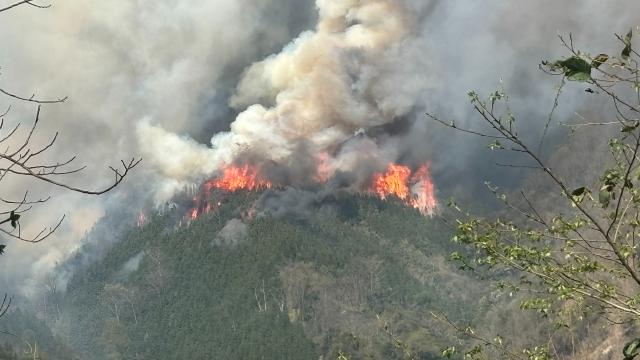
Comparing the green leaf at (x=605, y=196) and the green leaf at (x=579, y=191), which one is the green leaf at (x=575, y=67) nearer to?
the green leaf at (x=605, y=196)

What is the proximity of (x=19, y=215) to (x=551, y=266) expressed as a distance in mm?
9399

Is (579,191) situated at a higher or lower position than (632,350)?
higher

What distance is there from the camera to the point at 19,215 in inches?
297

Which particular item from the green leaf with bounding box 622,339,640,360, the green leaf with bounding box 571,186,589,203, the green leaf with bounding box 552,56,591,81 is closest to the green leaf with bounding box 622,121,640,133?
the green leaf with bounding box 571,186,589,203

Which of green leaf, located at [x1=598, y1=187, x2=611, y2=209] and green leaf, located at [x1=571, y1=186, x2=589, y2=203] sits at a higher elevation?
green leaf, located at [x1=571, y1=186, x2=589, y2=203]

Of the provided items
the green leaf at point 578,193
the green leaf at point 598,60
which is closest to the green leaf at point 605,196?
the green leaf at point 578,193

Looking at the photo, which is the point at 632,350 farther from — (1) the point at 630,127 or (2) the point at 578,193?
(1) the point at 630,127

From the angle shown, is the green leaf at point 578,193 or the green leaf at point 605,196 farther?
the green leaf at point 578,193

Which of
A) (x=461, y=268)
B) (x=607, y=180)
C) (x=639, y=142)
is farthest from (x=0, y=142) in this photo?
(x=461, y=268)

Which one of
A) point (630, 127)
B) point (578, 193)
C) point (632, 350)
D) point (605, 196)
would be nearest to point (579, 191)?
point (578, 193)

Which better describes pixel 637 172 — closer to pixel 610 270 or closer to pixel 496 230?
pixel 610 270

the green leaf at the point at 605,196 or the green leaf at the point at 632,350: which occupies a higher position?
the green leaf at the point at 605,196

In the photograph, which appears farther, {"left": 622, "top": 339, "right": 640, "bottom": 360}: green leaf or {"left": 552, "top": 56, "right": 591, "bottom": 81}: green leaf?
{"left": 622, "top": 339, "right": 640, "bottom": 360}: green leaf

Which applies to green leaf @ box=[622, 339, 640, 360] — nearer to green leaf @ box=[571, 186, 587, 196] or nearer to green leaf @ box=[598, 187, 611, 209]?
green leaf @ box=[598, 187, 611, 209]
